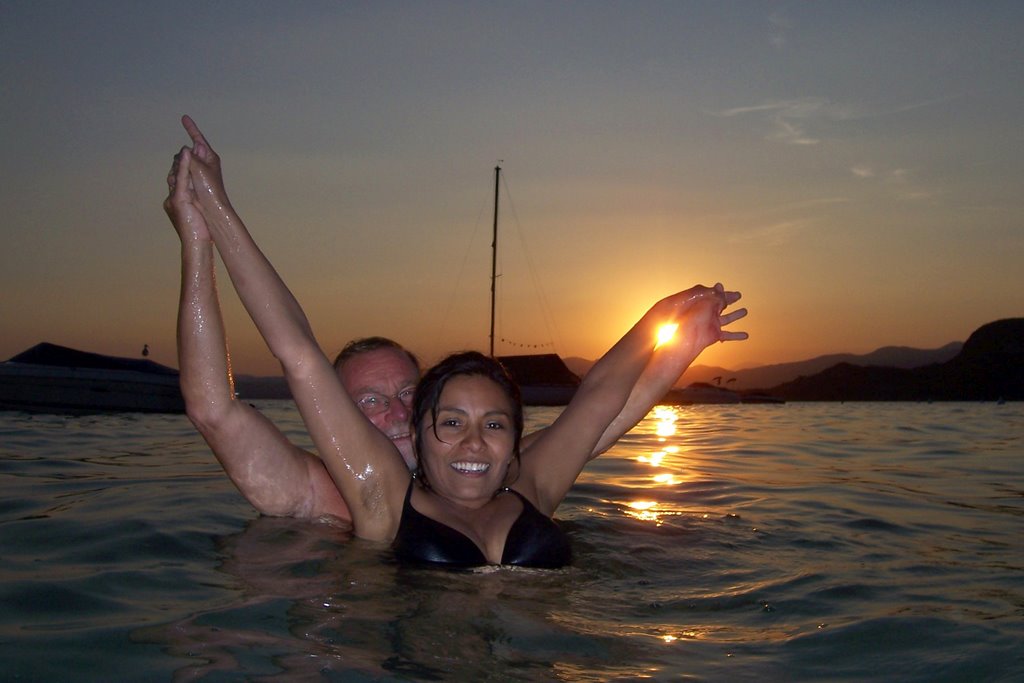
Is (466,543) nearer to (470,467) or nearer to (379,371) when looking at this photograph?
(470,467)

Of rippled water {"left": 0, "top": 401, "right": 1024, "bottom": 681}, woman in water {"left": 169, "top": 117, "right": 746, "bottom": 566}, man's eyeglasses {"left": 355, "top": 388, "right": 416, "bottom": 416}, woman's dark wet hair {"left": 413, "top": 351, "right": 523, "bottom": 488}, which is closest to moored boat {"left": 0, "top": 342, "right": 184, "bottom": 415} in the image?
rippled water {"left": 0, "top": 401, "right": 1024, "bottom": 681}

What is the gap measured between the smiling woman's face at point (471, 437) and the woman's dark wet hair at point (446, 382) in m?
0.04

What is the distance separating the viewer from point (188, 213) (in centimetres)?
402

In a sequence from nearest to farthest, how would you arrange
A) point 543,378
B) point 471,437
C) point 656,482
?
1. point 471,437
2. point 656,482
3. point 543,378

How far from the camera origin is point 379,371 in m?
5.52

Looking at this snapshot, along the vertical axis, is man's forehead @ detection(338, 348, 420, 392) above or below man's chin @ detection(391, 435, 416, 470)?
above

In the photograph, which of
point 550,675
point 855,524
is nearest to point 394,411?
point 550,675

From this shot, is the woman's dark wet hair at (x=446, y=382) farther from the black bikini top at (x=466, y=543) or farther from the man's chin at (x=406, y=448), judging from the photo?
the man's chin at (x=406, y=448)

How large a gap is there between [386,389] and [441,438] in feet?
3.90

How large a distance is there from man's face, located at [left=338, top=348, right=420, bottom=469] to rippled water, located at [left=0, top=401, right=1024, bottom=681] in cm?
68

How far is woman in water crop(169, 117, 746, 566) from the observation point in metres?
4.00

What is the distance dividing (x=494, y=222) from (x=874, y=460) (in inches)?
1087

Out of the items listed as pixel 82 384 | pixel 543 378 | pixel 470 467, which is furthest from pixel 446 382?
pixel 543 378

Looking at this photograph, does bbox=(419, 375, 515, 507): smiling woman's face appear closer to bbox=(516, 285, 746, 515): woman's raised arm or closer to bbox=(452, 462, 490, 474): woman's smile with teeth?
bbox=(452, 462, 490, 474): woman's smile with teeth
